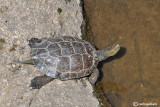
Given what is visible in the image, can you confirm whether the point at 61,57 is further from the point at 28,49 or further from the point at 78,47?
the point at 28,49

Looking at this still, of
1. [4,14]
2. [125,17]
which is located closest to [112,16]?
[125,17]

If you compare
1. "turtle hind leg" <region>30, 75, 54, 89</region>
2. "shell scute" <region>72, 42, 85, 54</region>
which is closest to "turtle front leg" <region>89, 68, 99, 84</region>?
"shell scute" <region>72, 42, 85, 54</region>

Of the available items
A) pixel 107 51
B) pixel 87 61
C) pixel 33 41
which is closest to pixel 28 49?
pixel 33 41

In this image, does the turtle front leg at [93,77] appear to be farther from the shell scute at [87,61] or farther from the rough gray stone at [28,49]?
the shell scute at [87,61]

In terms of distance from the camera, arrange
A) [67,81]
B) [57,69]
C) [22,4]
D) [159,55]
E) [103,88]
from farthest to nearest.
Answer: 1. [159,55]
2. [103,88]
3. [22,4]
4. [67,81]
5. [57,69]

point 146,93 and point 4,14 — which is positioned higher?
point 4,14

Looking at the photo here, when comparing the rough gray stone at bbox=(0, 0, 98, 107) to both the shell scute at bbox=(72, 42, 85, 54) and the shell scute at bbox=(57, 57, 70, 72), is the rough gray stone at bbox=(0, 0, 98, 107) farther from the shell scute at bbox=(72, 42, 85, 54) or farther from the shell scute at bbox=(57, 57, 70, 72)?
the shell scute at bbox=(72, 42, 85, 54)

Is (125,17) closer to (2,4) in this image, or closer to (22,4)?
(22,4)
